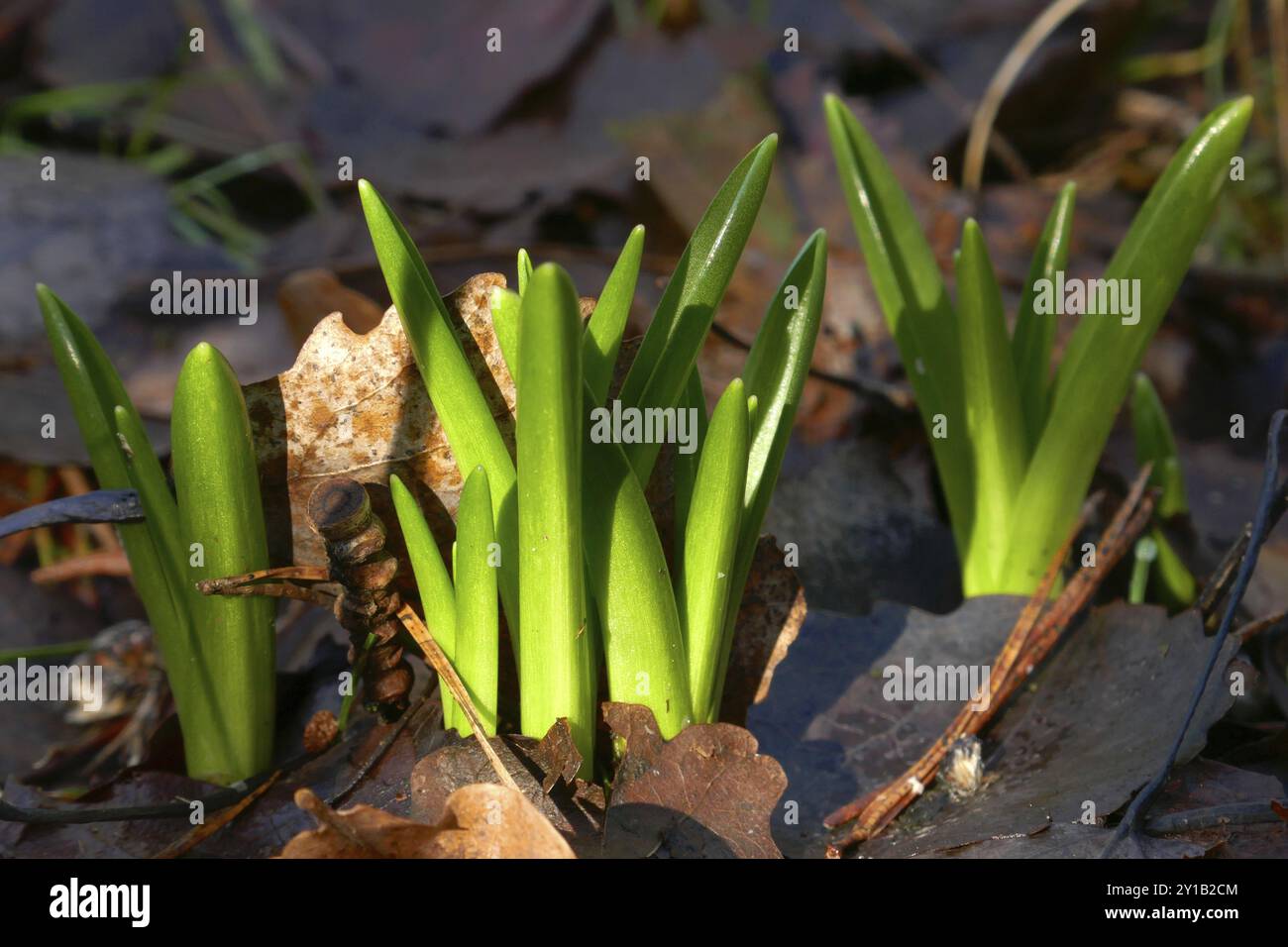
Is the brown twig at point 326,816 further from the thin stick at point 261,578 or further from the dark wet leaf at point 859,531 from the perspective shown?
the dark wet leaf at point 859,531

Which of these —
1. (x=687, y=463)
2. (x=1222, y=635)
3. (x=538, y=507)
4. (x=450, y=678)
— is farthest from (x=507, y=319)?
(x=1222, y=635)

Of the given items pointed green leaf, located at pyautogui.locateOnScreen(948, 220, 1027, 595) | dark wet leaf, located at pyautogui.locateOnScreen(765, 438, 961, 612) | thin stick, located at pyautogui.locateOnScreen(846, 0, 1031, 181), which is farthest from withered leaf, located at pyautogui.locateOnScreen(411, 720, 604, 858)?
thin stick, located at pyautogui.locateOnScreen(846, 0, 1031, 181)

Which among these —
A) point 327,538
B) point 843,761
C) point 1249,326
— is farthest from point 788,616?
point 1249,326

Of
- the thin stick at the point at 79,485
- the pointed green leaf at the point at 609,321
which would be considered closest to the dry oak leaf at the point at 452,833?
the pointed green leaf at the point at 609,321

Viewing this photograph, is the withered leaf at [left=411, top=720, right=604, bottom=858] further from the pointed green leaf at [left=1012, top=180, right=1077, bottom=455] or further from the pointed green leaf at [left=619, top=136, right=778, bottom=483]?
the pointed green leaf at [left=1012, top=180, right=1077, bottom=455]

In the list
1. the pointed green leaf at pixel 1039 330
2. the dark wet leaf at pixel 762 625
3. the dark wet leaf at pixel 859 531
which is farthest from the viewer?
the dark wet leaf at pixel 859 531
